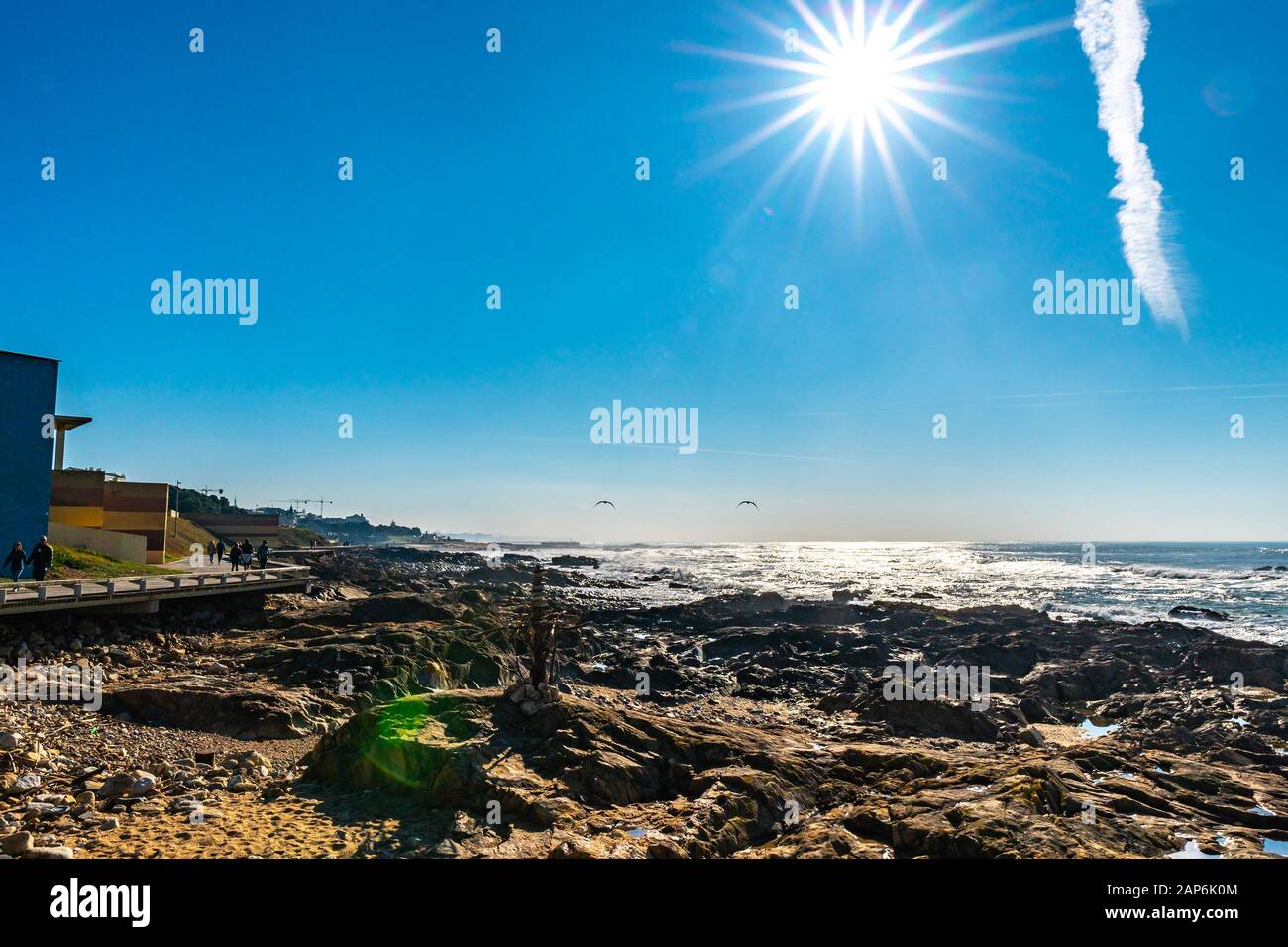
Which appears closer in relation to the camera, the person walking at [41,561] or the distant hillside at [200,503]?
the person walking at [41,561]

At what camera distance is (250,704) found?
49.7 ft

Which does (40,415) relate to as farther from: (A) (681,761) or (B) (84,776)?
(A) (681,761)

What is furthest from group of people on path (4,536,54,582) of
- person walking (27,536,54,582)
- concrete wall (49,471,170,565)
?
concrete wall (49,471,170,565)

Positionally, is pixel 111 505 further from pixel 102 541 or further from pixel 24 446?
pixel 24 446

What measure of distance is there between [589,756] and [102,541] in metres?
37.7

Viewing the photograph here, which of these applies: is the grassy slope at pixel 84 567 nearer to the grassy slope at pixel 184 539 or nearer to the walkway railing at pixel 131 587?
the walkway railing at pixel 131 587

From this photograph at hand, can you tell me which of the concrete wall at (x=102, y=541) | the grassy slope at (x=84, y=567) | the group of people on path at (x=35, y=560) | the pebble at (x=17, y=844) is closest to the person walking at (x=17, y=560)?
the group of people on path at (x=35, y=560)

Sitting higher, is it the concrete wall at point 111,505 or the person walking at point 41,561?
the concrete wall at point 111,505

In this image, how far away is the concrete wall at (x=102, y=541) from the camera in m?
34.3

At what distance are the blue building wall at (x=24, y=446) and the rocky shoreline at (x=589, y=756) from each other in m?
10.4

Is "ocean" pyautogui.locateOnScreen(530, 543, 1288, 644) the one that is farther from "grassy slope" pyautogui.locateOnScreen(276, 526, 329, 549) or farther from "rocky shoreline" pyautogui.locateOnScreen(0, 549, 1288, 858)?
"grassy slope" pyautogui.locateOnScreen(276, 526, 329, 549)

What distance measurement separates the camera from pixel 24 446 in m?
28.1

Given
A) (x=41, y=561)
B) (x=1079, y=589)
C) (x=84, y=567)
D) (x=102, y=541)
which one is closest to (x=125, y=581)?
(x=41, y=561)
